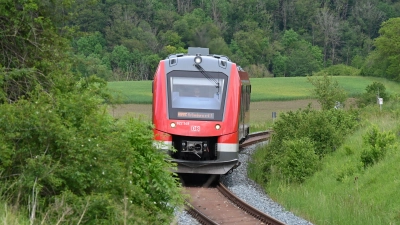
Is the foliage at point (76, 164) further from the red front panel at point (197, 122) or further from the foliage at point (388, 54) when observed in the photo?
the foliage at point (388, 54)

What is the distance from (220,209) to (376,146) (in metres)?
4.55

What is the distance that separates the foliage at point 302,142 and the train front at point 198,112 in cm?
163

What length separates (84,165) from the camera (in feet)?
26.8

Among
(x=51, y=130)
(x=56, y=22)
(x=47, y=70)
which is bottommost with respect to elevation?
(x=51, y=130)

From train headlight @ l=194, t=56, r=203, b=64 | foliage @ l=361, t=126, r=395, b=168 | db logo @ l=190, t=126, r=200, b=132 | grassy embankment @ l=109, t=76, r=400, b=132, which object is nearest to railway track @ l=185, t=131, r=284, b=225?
db logo @ l=190, t=126, r=200, b=132

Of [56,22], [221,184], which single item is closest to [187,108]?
[221,184]

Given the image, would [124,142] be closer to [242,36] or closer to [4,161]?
[4,161]

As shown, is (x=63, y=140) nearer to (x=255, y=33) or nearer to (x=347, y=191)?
(x=347, y=191)

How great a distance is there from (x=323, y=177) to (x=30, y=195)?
32.8 feet

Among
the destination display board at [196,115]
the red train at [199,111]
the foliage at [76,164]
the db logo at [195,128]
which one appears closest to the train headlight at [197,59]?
the red train at [199,111]

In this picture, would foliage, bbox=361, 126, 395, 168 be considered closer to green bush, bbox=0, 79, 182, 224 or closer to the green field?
green bush, bbox=0, 79, 182, 224

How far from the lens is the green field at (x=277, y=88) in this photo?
60.2 m

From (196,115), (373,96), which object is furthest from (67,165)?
(373,96)

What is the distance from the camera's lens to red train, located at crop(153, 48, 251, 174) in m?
16.2
